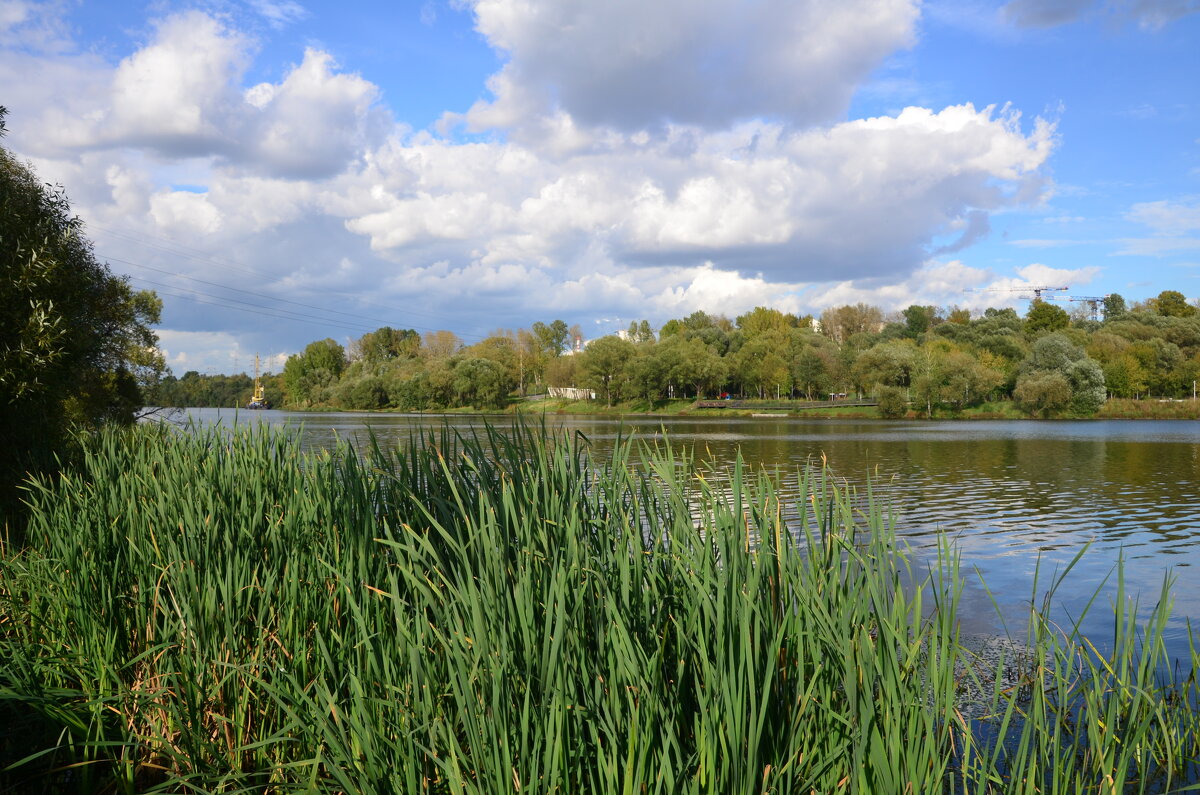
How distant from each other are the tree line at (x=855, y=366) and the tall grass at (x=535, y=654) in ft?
222

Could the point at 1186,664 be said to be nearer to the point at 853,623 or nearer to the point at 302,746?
the point at 853,623

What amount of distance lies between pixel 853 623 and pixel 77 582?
5.00 m

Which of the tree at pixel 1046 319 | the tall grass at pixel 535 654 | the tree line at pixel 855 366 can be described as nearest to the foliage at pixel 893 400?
the tree line at pixel 855 366

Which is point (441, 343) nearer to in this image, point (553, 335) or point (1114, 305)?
point (553, 335)

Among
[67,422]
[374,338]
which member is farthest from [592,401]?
[67,422]

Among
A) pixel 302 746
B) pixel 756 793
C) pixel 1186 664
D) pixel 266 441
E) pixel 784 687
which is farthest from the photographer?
pixel 1186 664

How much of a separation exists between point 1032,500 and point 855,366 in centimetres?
5868

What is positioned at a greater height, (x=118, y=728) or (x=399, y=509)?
(x=399, y=509)

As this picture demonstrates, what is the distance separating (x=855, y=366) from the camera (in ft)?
252

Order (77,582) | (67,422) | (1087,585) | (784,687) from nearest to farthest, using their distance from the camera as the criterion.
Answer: (784,687), (77,582), (1087,585), (67,422)

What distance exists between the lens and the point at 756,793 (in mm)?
3021

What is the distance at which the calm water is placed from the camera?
10.7 metres

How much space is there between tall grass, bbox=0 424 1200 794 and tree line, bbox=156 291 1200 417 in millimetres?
67776

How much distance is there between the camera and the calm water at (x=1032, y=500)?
10.7 meters
